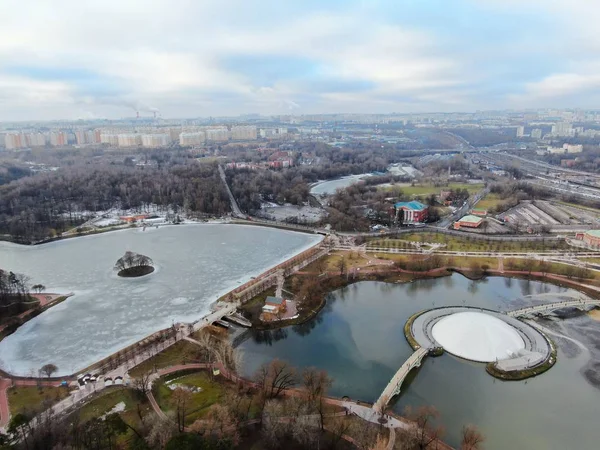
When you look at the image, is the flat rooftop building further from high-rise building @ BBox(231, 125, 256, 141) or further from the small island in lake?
high-rise building @ BBox(231, 125, 256, 141)

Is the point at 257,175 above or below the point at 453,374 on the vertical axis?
above

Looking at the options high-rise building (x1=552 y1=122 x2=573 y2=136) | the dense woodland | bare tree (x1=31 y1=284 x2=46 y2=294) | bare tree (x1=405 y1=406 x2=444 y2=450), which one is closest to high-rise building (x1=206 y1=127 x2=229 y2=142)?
bare tree (x1=31 y1=284 x2=46 y2=294)

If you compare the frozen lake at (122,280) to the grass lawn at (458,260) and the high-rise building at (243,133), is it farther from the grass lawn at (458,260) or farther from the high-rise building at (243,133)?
the high-rise building at (243,133)

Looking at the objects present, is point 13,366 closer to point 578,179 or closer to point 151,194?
point 151,194

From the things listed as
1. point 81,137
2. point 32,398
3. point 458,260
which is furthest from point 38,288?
point 81,137

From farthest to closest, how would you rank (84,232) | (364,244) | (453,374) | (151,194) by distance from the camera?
(151,194)
(84,232)
(364,244)
(453,374)

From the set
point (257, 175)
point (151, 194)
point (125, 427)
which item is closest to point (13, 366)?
point (125, 427)
